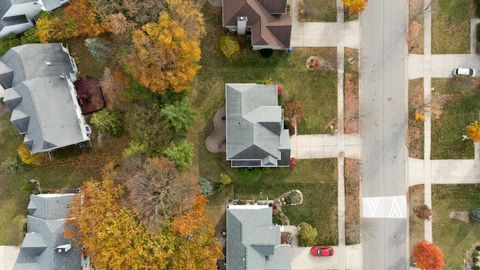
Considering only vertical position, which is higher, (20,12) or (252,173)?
(20,12)

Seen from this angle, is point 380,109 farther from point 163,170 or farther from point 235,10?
point 163,170

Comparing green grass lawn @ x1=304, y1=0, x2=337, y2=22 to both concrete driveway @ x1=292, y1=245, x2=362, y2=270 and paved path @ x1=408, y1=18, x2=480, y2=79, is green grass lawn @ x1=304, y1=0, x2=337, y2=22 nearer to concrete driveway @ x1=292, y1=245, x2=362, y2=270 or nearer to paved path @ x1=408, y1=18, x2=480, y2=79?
paved path @ x1=408, y1=18, x2=480, y2=79

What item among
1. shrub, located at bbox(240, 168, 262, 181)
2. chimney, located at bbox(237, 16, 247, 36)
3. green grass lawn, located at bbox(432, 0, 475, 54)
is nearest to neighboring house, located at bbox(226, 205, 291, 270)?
shrub, located at bbox(240, 168, 262, 181)

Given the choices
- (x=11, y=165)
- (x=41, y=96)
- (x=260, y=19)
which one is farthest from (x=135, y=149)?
(x=260, y=19)

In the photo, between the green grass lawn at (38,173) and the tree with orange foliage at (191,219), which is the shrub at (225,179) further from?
the green grass lawn at (38,173)

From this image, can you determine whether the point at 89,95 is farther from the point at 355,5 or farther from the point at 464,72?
the point at 464,72
